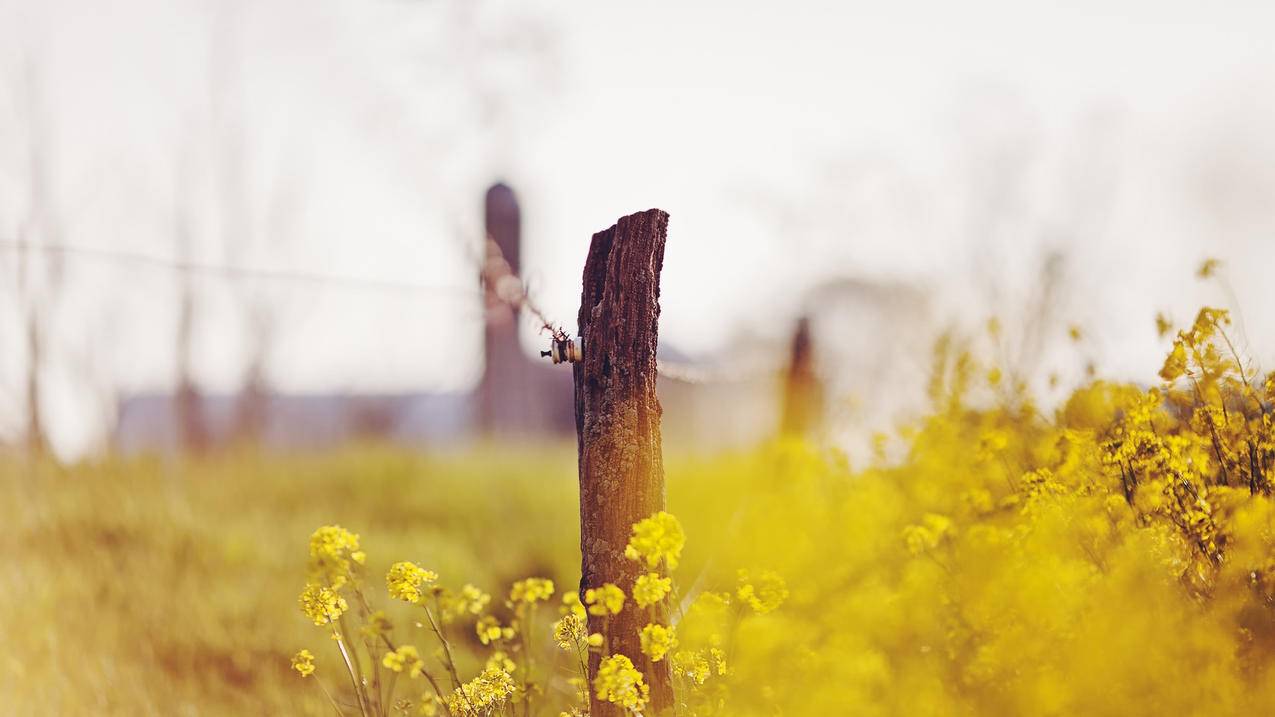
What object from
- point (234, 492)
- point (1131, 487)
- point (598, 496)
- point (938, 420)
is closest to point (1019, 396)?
point (938, 420)

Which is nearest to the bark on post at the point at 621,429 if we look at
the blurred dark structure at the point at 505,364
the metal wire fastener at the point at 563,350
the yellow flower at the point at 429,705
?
the metal wire fastener at the point at 563,350

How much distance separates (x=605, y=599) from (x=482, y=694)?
0.55 metres

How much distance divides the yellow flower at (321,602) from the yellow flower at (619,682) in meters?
0.64

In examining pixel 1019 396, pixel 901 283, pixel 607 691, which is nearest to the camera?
pixel 607 691

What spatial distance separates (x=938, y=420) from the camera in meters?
4.31

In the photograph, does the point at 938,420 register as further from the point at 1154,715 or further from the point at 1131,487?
the point at 1154,715

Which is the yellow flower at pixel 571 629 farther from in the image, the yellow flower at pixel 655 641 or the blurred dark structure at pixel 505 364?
the blurred dark structure at pixel 505 364

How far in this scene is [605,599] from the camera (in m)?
1.99

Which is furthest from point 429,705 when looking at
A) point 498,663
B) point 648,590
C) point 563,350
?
point 563,350

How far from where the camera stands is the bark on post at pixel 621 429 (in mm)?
2156

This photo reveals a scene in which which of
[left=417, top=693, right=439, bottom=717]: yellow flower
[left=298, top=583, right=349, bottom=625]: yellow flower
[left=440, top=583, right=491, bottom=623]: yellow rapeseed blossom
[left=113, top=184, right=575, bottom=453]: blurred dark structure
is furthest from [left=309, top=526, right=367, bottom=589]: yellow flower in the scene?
[left=113, top=184, right=575, bottom=453]: blurred dark structure

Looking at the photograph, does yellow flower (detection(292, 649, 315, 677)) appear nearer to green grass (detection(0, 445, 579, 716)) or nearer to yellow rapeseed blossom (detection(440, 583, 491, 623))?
yellow rapeseed blossom (detection(440, 583, 491, 623))

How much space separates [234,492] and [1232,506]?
552 cm

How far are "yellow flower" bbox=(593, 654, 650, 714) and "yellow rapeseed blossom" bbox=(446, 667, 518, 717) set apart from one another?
0.41 meters
